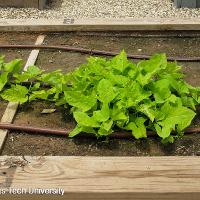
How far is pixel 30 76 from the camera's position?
2.75m

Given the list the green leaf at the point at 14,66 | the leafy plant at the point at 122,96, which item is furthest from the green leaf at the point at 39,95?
the green leaf at the point at 14,66

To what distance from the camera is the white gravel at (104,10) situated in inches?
225

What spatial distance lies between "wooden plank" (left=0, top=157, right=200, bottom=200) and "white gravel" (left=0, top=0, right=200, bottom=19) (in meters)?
3.81

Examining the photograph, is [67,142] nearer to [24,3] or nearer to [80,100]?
[80,100]

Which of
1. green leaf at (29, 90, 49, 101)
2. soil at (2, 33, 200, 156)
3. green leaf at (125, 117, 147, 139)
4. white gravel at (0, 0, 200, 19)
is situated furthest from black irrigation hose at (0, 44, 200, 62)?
white gravel at (0, 0, 200, 19)

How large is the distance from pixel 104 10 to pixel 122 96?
383 centimetres

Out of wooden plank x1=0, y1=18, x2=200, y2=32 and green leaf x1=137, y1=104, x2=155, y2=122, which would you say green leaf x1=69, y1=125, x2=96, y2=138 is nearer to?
green leaf x1=137, y1=104, x2=155, y2=122

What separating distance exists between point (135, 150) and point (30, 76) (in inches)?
33.8

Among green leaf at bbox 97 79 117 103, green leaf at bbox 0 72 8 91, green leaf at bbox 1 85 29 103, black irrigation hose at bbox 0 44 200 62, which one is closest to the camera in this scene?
green leaf at bbox 97 79 117 103

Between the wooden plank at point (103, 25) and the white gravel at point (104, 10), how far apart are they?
180 centimetres

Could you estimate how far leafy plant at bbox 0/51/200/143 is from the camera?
7.40ft

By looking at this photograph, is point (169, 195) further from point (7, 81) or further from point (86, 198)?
point (7, 81)

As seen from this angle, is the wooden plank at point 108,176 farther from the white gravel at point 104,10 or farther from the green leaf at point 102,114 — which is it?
the white gravel at point 104,10

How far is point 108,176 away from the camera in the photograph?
1950 mm
